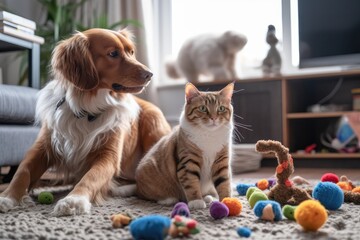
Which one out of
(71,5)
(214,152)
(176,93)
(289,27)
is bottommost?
(214,152)

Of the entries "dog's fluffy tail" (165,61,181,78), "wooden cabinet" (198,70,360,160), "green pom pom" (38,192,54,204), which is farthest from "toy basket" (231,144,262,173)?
"green pom pom" (38,192,54,204)

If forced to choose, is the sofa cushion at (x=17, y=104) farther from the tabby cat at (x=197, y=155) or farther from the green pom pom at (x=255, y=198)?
the green pom pom at (x=255, y=198)

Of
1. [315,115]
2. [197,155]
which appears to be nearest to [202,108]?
[197,155]

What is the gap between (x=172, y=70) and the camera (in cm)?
362

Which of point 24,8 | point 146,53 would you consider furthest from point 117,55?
point 24,8

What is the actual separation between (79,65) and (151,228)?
0.85 m

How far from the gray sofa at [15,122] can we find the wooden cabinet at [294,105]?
5.12ft

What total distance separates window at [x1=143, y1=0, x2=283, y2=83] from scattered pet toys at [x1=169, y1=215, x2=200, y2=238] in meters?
2.47

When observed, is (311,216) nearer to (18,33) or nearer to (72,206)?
(72,206)

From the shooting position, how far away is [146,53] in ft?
11.2

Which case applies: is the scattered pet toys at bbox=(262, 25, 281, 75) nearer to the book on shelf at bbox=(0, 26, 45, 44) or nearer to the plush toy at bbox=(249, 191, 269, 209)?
the book on shelf at bbox=(0, 26, 45, 44)

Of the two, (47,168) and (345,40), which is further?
(345,40)

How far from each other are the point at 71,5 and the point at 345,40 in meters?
2.25

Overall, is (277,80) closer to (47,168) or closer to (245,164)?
(245,164)
